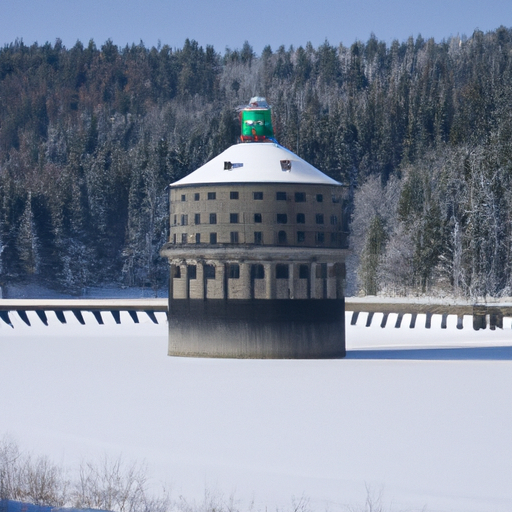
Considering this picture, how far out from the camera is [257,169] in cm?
4019

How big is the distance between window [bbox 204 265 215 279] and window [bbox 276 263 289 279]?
2.41 metres

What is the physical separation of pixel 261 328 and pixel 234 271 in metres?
2.32

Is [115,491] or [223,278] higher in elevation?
[223,278]

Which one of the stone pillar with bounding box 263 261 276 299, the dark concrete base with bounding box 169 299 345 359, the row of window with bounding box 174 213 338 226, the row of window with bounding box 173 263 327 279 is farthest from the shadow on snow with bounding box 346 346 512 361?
the row of window with bounding box 174 213 338 226

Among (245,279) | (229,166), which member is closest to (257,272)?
(245,279)

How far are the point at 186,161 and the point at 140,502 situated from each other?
106m

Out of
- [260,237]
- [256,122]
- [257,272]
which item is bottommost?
[257,272]

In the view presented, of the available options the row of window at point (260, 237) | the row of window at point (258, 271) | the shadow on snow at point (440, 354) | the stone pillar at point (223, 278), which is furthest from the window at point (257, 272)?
the shadow on snow at point (440, 354)

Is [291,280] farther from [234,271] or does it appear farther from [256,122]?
[256,122]

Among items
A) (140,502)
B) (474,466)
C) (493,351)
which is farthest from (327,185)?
(140,502)

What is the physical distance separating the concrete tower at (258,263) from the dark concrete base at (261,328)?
1.4 inches

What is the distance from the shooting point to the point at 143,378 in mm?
33688

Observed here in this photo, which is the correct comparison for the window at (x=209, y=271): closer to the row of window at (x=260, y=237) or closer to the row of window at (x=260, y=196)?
the row of window at (x=260, y=237)

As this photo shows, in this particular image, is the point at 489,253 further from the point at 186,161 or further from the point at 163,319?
the point at 186,161
